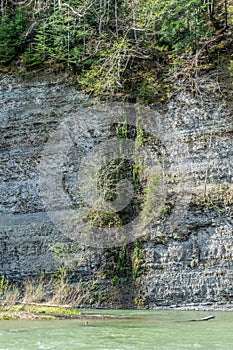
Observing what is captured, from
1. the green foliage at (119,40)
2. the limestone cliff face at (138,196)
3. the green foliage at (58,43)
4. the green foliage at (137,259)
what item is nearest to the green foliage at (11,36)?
the green foliage at (119,40)

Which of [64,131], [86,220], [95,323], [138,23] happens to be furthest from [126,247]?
[138,23]

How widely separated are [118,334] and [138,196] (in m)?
6.53

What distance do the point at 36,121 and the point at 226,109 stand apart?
4.83 metres

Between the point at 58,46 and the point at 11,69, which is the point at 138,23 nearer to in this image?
the point at 58,46

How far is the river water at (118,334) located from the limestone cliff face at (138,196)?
3369 mm

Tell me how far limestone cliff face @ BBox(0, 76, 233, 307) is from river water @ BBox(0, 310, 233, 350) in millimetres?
3369

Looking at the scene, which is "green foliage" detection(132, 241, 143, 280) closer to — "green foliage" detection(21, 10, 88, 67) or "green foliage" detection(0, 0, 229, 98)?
"green foliage" detection(0, 0, 229, 98)

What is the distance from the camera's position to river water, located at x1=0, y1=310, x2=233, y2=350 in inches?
226

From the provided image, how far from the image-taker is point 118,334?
21.9 ft

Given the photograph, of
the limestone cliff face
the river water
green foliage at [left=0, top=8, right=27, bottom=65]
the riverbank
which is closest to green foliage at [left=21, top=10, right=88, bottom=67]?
green foliage at [left=0, top=8, right=27, bottom=65]

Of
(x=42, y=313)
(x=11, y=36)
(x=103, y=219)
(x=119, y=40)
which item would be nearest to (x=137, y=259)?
(x=103, y=219)

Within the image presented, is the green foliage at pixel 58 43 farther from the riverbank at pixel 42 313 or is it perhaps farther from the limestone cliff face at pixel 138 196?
the riverbank at pixel 42 313

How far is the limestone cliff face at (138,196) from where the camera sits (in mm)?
11953

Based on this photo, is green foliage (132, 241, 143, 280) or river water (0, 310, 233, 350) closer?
river water (0, 310, 233, 350)
